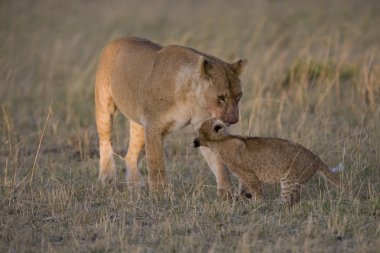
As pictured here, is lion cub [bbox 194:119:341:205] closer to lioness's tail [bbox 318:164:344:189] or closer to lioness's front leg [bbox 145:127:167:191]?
lioness's tail [bbox 318:164:344:189]

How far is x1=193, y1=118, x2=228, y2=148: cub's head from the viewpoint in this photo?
6.97m

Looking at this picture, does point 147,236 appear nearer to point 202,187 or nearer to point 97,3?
point 202,187

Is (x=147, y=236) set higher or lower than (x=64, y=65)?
lower

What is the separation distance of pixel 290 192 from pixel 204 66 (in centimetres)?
146

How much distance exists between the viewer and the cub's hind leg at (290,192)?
258 inches

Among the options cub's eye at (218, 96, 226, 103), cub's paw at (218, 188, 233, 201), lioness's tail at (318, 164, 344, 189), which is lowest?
cub's paw at (218, 188, 233, 201)

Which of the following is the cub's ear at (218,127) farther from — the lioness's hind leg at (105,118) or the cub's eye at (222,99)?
the lioness's hind leg at (105,118)

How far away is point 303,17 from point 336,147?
11.6m

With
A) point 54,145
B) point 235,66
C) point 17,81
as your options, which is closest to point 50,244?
point 235,66

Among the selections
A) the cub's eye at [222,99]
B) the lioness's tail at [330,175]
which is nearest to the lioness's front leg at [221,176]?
the cub's eye at [222,99]

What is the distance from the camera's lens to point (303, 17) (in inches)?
769

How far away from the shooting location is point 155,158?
7426 mm

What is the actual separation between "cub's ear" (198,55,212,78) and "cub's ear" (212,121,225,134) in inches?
18.5

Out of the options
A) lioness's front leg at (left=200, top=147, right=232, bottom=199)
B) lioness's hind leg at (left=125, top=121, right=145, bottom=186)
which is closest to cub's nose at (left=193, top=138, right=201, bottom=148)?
lioness's front leg at (left=200, top=147, right=232, bottom=199)
